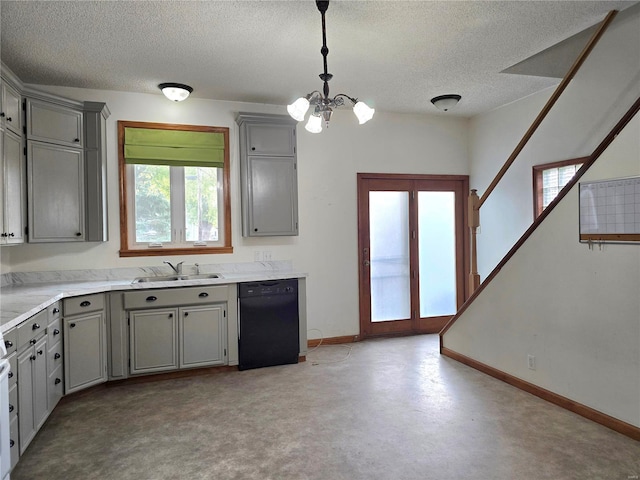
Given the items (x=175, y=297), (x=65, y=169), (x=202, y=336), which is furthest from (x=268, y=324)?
(x=65, y=169)

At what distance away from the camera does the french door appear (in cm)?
516

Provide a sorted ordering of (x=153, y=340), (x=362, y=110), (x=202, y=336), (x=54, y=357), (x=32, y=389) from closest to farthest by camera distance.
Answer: (x=32, y=389), (x=362, y=110), (x=54, y=357), (x=153, y=340), (x=202, y=336)

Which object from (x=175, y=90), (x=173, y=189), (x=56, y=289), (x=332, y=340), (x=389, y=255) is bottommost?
(x=332, y=340)

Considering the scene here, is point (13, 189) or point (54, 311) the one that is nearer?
point (54, 311)

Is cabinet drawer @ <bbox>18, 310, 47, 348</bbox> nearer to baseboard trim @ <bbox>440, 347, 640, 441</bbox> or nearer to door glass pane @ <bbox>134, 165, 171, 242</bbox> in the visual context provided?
door glass pane @ <bbox>134, 165, 171, 242</bbox>

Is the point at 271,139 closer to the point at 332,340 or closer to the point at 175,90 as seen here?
the point at 175,90

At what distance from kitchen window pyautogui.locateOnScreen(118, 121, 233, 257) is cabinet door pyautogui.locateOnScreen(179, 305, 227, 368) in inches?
29.8

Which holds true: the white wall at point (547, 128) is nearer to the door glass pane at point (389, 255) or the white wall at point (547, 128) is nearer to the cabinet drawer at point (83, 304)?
the door glass pane at point (389, 255)

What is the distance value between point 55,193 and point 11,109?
2.39ft

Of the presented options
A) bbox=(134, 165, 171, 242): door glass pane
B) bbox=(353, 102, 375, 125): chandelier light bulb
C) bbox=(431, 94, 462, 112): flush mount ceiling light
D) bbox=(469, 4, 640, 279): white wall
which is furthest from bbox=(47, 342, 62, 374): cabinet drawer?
bbox=(469, 4, 640, 279): white wall

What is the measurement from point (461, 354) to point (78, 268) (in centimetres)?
373

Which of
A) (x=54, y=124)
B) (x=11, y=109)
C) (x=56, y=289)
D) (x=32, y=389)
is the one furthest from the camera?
(x=54, y=124)

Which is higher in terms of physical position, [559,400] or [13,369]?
[13,369]

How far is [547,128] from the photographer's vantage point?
4297 millimetres
